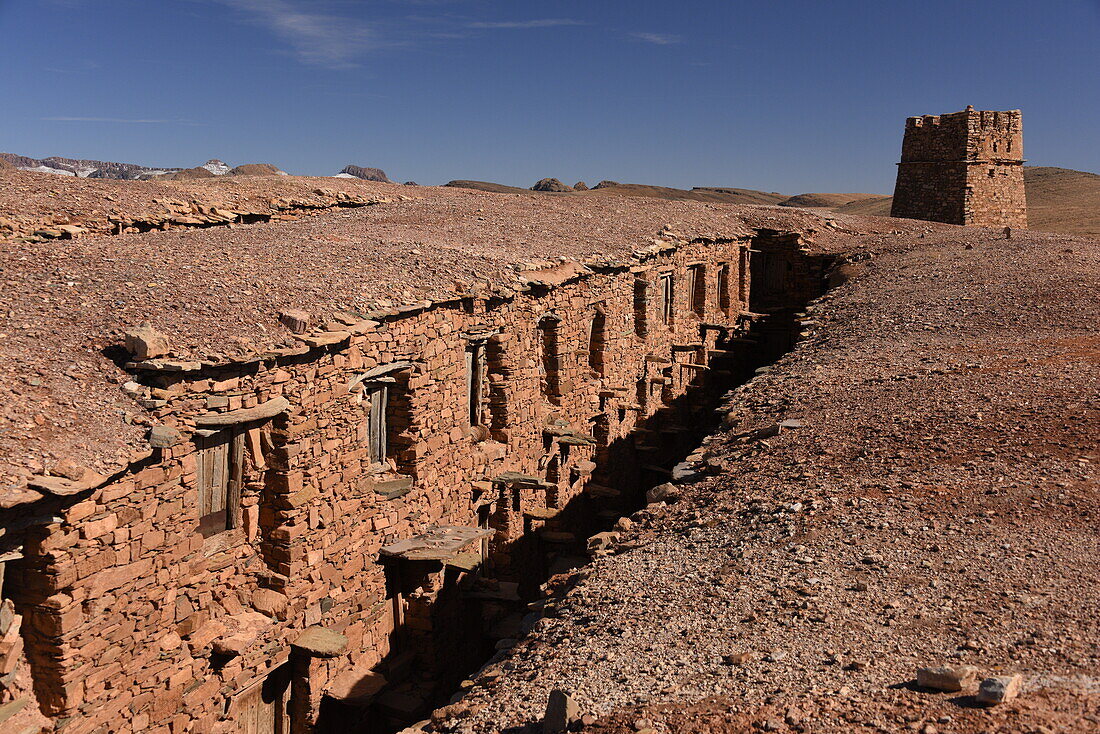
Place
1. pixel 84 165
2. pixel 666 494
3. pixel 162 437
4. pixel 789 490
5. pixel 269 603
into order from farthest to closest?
pixel 84 165 → pixel 666 494 → pixel 269 603 → pixel 789 490 → pixel 162 437

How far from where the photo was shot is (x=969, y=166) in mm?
31469

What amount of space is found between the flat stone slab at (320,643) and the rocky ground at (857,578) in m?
2.62

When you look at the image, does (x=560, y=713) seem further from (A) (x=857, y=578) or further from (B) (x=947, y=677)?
(A) (x=857, y=578)

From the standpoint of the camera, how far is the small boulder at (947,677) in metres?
5.18

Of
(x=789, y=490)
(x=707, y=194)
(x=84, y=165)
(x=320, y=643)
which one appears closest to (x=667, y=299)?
(x=789, y=490)

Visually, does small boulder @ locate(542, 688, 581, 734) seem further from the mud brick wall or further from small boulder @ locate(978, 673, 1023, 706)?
the mud brick wall

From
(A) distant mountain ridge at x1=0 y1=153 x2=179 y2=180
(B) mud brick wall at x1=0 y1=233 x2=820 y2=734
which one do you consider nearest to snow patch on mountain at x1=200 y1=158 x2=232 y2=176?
(A) distant mountain ridge at x1=0 y1=153 x2=179 y2=180

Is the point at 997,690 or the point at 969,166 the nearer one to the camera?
the point at 997,690

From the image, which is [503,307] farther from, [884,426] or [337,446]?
[884,426]

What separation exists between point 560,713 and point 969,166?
3117 centimetres

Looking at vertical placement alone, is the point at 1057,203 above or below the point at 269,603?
above

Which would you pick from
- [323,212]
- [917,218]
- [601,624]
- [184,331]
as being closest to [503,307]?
[184,331]

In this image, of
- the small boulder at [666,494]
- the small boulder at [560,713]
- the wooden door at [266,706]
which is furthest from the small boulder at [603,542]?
the wooden door at [266,706]

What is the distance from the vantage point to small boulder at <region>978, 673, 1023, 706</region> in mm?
4961
